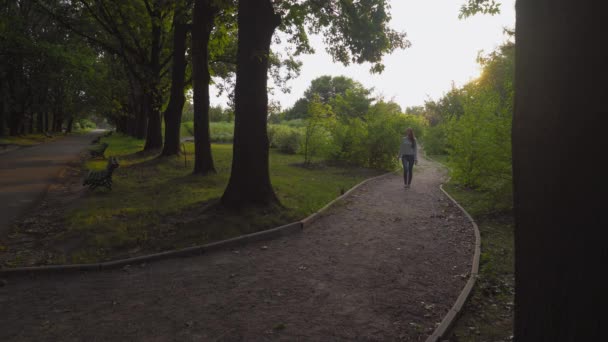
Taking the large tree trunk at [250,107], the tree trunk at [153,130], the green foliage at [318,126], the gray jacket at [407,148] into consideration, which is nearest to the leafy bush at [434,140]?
the green foliage at [318,126]

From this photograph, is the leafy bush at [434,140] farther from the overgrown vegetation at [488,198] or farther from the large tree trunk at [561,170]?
the large tree trunk at [561,170]

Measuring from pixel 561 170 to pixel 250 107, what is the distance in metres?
7.11

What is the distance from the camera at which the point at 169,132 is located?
1950 cm

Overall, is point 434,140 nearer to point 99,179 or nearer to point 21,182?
point 99,179

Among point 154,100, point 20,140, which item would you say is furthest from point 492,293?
point 20,140

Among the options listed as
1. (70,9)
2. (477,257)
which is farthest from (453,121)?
(70,9)

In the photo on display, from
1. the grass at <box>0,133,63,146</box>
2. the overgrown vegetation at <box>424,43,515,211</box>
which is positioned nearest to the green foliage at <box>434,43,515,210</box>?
the overgrown vegetation at <box>424,43,515,211</box>

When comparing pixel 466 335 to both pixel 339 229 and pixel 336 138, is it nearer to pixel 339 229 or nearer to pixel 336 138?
pixel 339 229

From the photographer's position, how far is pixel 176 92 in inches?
766

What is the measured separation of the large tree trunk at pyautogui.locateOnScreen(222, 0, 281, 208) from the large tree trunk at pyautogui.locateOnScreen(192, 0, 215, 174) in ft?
19.9

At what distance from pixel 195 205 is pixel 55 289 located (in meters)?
4.31

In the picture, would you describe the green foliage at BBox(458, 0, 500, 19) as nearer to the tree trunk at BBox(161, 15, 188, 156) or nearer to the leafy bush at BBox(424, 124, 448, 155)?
the tree trunk at BBox(161, 15, 188, 156)

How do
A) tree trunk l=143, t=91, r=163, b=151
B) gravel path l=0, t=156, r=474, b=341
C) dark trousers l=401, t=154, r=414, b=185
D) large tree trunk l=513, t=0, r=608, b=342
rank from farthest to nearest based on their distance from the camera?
tree trunk l=143, t=91, r=163, b=151 → dark trousers l=401, t=154, r=414, b=185 → gravel path l=0, t=156, r=474, b=341 → large tree trunk l=513, t=0, r=608, b=342

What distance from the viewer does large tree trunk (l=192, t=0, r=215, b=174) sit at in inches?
568
